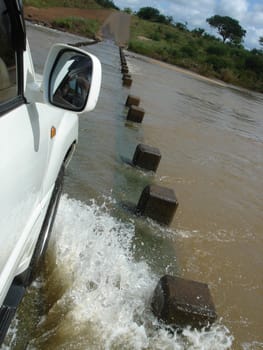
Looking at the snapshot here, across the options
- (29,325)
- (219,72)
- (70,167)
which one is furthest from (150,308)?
(219,72)

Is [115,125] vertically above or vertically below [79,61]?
below

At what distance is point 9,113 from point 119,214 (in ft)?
11.4

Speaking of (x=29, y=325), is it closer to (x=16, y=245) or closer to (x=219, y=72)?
(x=16, y=245)

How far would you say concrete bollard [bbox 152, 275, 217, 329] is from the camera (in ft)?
10.8

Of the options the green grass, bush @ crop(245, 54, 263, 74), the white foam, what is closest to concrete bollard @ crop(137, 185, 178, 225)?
the white foam

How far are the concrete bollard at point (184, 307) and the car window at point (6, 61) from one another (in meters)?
2.08

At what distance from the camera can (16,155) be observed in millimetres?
1760

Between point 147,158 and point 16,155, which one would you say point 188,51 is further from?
point 16,155

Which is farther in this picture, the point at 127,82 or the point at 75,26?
the point at 75,26

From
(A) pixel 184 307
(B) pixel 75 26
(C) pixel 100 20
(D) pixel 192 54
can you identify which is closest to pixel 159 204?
(A) pixel 184 307

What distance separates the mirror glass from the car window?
0.64 feet

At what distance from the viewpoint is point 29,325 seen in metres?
3.00

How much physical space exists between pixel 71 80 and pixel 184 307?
1.98 metres

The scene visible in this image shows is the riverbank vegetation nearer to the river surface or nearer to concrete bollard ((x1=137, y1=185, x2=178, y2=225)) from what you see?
the river surface
